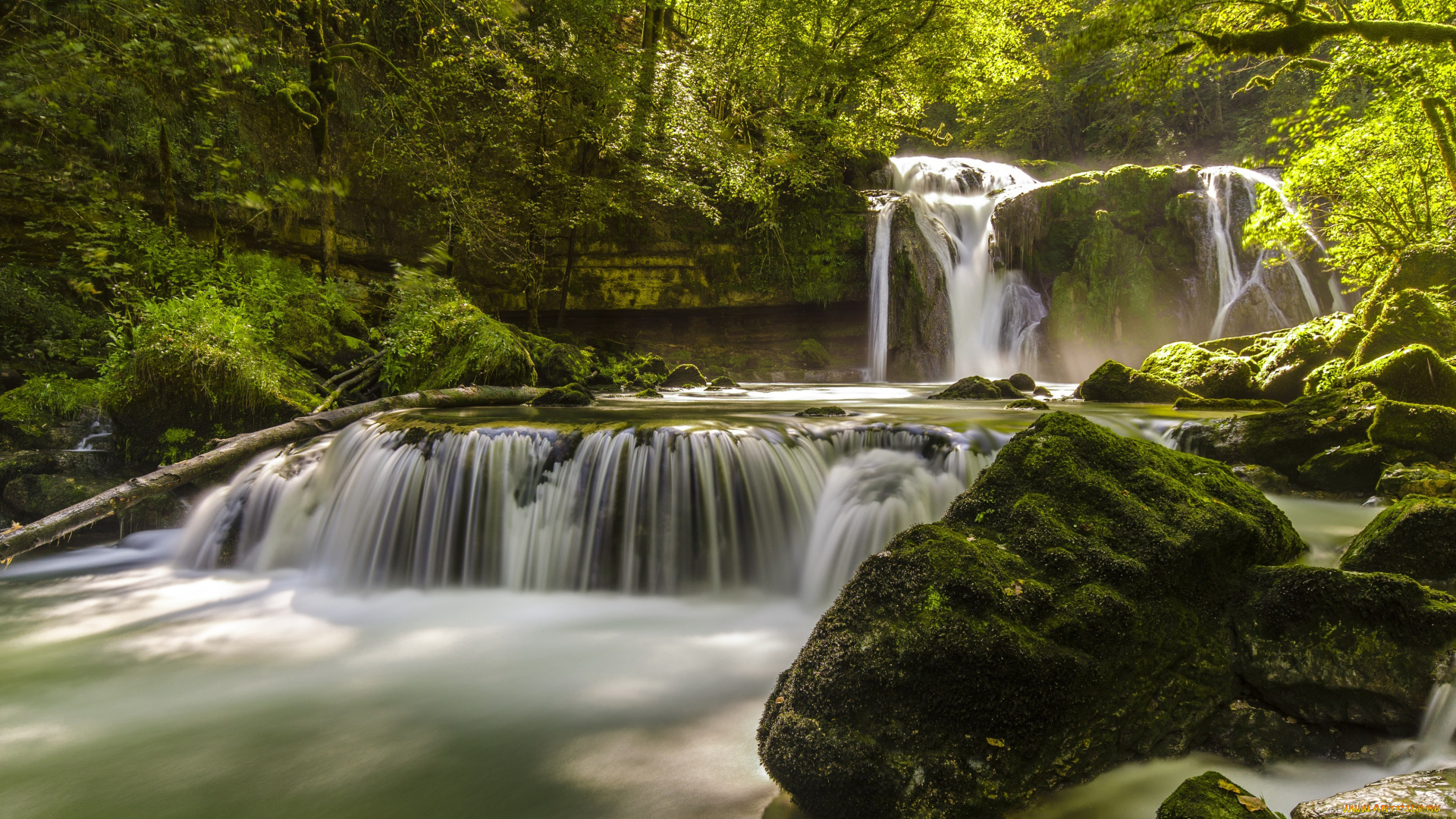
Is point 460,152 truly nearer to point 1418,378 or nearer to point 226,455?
point 226,455

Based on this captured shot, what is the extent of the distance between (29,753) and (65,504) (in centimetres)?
439

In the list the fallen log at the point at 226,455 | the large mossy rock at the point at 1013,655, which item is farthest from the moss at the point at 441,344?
the large mossy rock at the point at 1013,655

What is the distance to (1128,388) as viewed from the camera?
10.0m

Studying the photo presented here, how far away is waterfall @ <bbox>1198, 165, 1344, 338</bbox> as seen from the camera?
16234 millimetres

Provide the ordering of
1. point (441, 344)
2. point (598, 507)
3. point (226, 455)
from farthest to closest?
point (441, 344), point (226, 455), point (598, 507)

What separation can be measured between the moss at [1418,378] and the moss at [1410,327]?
1454mm

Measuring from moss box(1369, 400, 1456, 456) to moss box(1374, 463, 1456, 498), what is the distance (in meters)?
0.29

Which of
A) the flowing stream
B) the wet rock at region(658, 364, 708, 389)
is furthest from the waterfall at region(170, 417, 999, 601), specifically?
the wet rock at region(658, 364, 708, 389)

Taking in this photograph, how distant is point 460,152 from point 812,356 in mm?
9903

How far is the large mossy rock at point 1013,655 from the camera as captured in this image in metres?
2.00

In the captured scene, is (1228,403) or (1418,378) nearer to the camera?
(1418,378)

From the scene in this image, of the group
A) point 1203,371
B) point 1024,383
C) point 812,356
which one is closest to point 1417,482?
point 1203,371

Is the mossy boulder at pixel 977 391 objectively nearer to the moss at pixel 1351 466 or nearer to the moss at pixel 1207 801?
the moss at pixel 1351 466

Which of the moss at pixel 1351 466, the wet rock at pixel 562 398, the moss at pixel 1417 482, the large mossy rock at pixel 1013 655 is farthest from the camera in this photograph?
the wet rock at pixel 562 398
